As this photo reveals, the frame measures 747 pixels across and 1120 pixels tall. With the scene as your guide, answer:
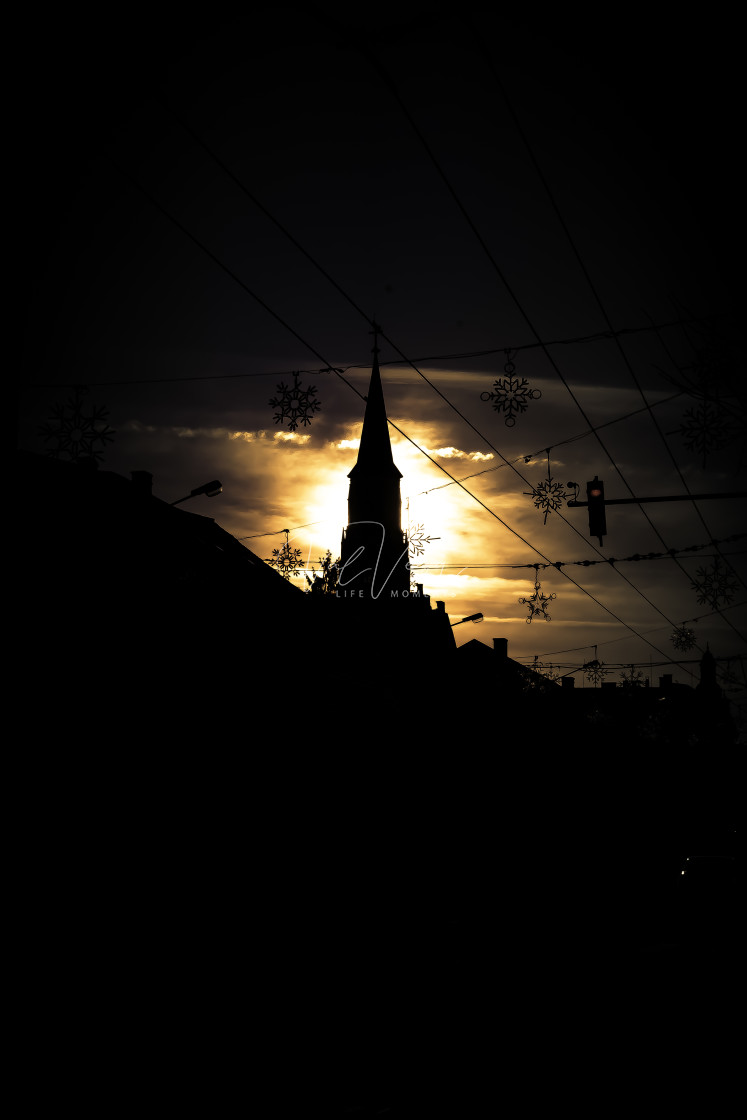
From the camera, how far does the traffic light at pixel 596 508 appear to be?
503 inches

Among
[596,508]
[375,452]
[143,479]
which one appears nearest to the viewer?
[596,508]

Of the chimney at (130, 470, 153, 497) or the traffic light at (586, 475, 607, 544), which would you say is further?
the chimney at (130, 470, 153, 497)

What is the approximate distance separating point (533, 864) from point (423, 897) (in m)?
11.4

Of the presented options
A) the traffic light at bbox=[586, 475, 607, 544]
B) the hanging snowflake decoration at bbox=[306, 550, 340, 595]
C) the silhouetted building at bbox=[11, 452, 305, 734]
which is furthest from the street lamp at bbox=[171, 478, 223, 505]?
the hanging snowflake decoration at bbox=[306, 550, 340, 595]

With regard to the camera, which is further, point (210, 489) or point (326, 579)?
point (326, 579)

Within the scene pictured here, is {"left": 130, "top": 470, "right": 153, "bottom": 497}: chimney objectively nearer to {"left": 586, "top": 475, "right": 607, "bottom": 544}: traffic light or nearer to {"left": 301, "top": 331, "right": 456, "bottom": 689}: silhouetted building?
{"left": 301, "top": 331, "right": 456, "bottom": 689}: silhouetted building

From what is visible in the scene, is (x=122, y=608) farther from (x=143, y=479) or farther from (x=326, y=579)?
(x=326, y=579)

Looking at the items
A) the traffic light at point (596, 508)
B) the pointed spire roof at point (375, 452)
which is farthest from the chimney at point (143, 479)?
the pointed spire roof at point (375, 452)

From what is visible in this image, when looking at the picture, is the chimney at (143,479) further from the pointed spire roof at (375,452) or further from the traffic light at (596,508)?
the pointed spire roof at (375,452)

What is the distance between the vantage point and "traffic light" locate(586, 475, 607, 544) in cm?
1278

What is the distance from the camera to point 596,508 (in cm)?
1291

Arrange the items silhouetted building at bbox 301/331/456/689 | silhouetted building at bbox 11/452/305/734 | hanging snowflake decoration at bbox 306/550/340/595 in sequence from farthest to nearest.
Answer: hanging snowflake decoration at bbox 306/550/340/595 < silhouetted building at bbox 301/331/456/689 < silhouetted building at bbox 11/452/305/734

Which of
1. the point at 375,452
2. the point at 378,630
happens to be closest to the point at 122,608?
the point at 378,630

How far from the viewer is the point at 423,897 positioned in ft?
71.8
